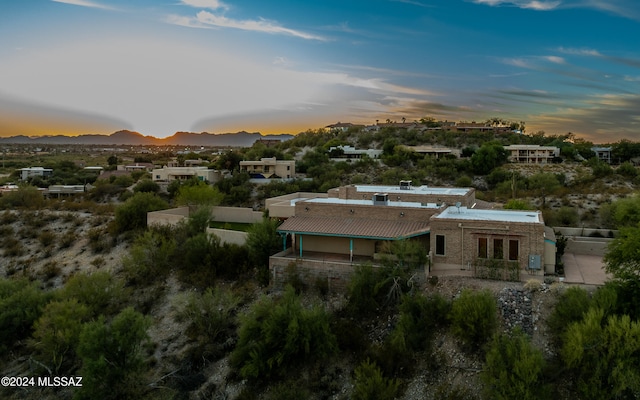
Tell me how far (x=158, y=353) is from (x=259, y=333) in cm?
539

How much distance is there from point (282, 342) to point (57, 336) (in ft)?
31.3

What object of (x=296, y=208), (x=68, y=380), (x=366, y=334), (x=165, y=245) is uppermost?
(x=296, y=208)

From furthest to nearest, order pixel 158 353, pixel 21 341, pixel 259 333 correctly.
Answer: pixel 21 341, pixel 158 353, pixel 259 333

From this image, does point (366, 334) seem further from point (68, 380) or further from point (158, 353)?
point (68, 380)

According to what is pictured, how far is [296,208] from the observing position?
25531 mm

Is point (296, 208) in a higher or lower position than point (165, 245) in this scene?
higher

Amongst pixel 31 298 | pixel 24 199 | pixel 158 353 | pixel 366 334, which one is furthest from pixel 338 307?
pixel 24 199

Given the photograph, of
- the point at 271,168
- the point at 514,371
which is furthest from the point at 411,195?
the point at 271,168

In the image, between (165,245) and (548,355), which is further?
(165,245)

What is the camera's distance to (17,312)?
2142cm

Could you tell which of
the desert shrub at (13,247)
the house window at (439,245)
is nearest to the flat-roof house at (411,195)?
the house window at (439,245)

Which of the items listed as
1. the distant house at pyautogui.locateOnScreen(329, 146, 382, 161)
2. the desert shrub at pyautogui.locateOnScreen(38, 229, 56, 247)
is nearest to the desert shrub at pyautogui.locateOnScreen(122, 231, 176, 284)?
the desert shrub at pyautogui.locateOnScreen(38, 229, 56, 247)

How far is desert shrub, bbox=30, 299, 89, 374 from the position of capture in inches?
747

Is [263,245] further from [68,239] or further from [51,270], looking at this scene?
[68,239]
